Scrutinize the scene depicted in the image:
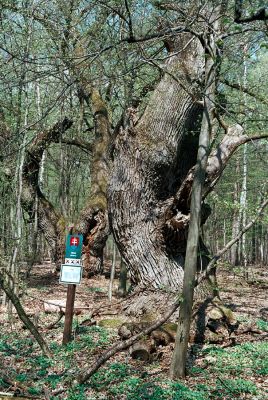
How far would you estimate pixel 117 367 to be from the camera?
17.5 feet

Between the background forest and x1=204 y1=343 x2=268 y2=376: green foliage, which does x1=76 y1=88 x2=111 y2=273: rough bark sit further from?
x1=204 y1=343 x2=268 y2=376: green foliage

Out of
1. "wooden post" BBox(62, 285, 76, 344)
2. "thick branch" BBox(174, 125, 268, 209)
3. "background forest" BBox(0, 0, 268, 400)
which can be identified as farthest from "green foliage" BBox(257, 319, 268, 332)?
"wooden post" BBox(62, 285, 76, 344)

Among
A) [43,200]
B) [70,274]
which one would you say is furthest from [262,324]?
[43,200]

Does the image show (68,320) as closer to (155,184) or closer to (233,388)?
(155,184)

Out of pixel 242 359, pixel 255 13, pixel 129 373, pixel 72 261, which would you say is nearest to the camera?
pixel 255 13

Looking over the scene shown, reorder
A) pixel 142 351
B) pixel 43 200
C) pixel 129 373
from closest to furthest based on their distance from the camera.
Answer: pixel 129 373, pixel 142 351, pixel 43 200

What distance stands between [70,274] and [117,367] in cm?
176

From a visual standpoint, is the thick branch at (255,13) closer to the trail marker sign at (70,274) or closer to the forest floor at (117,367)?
the forest floor at (117,367)

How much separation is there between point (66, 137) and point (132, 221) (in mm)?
7789

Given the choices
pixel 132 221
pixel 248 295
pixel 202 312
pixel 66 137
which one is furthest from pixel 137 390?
pixel 66 137

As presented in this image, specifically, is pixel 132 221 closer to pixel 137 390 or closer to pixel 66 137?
Result: pixel 137 390

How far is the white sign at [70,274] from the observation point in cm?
651

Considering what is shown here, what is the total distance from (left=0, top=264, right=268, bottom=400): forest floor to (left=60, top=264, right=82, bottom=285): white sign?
637 mm

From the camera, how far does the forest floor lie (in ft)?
15.1
